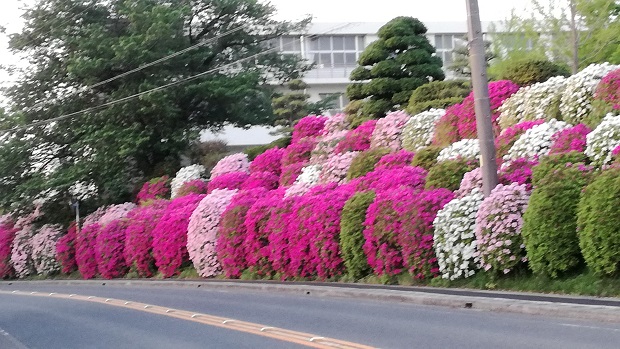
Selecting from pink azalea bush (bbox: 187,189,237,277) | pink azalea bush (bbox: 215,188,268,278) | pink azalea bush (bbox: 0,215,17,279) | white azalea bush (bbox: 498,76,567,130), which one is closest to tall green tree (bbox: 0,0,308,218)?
pink azalea bush (bbox: 0,215,17,279)

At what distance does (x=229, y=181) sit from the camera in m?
33.1

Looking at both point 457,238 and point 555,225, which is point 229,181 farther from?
point 555,225

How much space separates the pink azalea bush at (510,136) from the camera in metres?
22.0

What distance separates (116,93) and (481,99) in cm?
2343

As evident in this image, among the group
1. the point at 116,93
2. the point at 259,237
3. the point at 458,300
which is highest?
the point at 116,93

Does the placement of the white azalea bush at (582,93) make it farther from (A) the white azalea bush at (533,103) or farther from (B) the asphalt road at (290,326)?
(B) the asphalt road at (290,326)

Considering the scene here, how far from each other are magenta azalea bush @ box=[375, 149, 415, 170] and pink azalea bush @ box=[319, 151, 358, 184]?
2.32 meters

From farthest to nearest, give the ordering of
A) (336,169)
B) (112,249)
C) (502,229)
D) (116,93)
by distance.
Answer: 1. (116,93)
2. (112,249)
3. (336,169)
4. (502,229)

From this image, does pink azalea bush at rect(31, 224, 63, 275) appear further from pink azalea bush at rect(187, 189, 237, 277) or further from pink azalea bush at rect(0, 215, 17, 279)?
pink azalea bush at rect(187, 189, 237, 277)

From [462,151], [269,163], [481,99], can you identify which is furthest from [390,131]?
[481,99]

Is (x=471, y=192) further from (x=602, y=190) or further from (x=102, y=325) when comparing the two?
(x=102, y=325)

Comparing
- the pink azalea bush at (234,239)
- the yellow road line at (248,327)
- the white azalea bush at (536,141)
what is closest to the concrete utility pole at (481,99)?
the white azalea bush at (536,141)

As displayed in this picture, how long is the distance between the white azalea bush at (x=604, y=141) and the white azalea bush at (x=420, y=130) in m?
8.40

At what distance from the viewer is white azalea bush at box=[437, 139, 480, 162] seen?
883 inches
